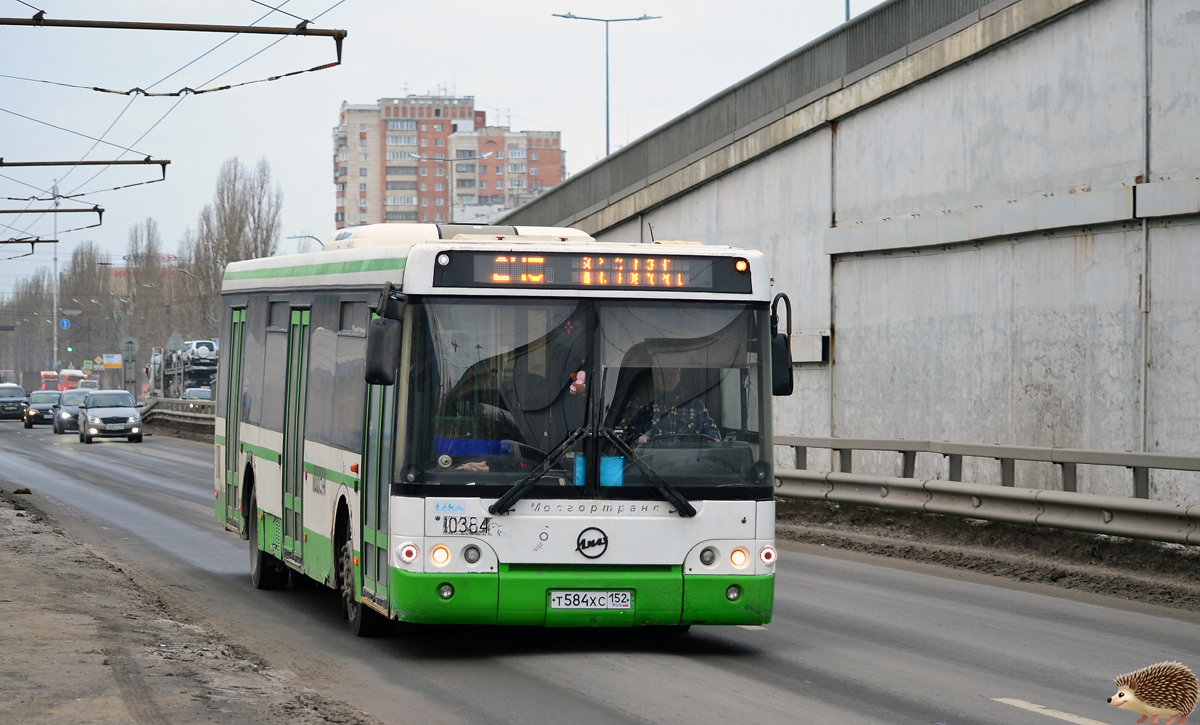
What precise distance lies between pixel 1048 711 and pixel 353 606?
4656mm

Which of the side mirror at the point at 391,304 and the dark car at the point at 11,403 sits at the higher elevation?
the side mirror at the point at 391,304

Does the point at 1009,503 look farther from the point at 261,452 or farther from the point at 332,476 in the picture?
the point at 332,476

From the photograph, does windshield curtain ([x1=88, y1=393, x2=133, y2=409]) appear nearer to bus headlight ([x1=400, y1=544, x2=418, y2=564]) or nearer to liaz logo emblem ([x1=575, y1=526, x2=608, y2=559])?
bus headlight ([x1=400, y1=544, x2=418, y2=564])

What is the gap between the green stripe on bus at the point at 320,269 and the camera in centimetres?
979

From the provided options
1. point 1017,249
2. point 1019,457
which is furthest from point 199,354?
point 1019,457

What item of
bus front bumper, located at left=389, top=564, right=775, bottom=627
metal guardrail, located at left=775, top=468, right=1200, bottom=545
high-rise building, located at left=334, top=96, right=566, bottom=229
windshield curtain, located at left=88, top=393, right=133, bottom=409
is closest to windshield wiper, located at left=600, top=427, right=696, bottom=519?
bus front bumper, located at left=389, top=564, right=775, bottom=627

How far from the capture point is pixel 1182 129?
16.3 meters

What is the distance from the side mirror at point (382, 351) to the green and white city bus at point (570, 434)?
0.01 meters

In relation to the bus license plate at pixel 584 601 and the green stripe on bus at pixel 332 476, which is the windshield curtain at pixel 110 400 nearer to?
the green stripe on bus at pixel 332 476

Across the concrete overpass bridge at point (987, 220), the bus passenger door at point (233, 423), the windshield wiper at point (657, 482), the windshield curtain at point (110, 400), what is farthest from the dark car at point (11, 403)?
the windshield wiper at point (657, 482)

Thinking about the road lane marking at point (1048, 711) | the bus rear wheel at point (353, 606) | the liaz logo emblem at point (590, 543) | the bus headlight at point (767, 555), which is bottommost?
the road lane marking at point (1048, 711)

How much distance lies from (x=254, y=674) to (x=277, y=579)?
4.75 metres

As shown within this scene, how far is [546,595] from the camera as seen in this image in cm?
904

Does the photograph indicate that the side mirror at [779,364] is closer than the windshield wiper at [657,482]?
No
